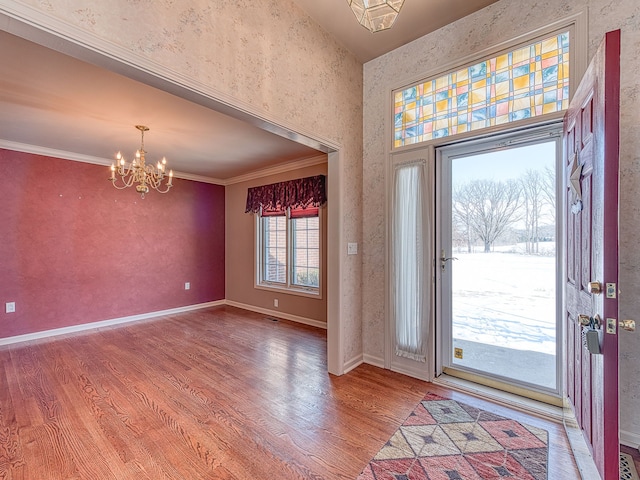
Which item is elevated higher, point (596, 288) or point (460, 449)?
point (596, 288)

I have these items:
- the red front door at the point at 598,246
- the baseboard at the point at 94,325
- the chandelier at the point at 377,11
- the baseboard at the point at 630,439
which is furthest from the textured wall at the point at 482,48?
the baseboard at the point at 94,325

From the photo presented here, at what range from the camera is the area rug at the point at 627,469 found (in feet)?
5.10

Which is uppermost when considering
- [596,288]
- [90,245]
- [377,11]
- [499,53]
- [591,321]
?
[499,53]

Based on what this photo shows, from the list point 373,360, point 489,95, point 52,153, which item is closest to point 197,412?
point 373,360

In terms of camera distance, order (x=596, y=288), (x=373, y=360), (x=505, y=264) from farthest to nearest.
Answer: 1. (x=373, y=360)
2. (x=505, y=264)
3. (x=596, y=288)

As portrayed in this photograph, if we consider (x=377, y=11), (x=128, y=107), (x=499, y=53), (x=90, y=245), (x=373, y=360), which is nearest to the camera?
(x=377, y=11)

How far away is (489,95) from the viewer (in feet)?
7.72

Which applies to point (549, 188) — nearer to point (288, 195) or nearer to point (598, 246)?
point (598, 246)

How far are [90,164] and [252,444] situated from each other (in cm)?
473

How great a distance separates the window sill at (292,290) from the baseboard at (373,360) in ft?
5.16

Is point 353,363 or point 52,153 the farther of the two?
point 52,153

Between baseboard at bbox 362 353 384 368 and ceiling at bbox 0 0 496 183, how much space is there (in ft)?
8.02

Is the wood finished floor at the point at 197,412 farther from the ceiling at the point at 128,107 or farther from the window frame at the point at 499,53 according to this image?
the ceiling at the point at 128,107

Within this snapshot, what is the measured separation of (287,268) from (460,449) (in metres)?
3.62
